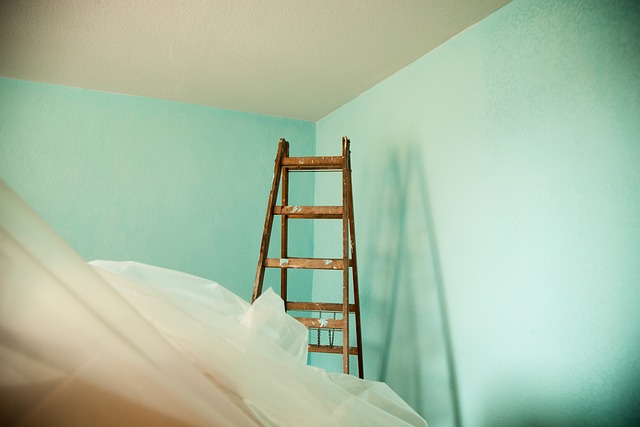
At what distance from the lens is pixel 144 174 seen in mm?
2494

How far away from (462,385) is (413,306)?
400 mm

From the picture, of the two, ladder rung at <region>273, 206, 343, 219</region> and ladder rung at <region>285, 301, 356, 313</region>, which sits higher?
ladder rung at <region>273, 206, 343, 219</region>

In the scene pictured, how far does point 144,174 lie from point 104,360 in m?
2.25

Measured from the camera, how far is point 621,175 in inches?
43.2

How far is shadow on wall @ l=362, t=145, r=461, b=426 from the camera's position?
1708 mm

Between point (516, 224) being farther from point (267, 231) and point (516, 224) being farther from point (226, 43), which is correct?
point (226, 43)

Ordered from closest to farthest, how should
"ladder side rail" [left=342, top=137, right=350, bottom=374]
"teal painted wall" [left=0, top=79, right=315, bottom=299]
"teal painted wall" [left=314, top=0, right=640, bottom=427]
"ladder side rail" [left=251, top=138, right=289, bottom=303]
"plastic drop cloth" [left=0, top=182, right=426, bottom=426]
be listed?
1. "plastic drop cloth" [left=0, top=182, right=426, bottom=426]
2. "teal painted wall" [left=314, top=0, right=640, bottom=427]
3. "ladder side rail" [left=342, top=137, right=350, bottom=374]
4. "ladder side rail" [left=251, top=138, right=289, bottom=303]
5. "teal painted wall" [left=0, top=79, right=315, bottom=299]

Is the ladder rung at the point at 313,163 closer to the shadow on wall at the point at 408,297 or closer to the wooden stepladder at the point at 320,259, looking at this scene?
the wooden stepladder at the point at 320,259

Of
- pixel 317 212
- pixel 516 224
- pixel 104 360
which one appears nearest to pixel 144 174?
pixel 317 212

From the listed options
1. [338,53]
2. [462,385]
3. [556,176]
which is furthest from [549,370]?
[338,53]

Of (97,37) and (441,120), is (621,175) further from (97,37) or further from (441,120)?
(97,37)

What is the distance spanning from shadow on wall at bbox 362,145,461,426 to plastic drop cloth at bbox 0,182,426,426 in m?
1.21

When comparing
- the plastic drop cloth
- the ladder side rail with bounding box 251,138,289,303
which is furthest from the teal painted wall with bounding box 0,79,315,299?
the plastic drop cloth

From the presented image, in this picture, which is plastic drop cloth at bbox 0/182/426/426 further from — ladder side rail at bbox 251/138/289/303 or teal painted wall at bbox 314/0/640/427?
ladder side rail at bbox 251/138/289/303
